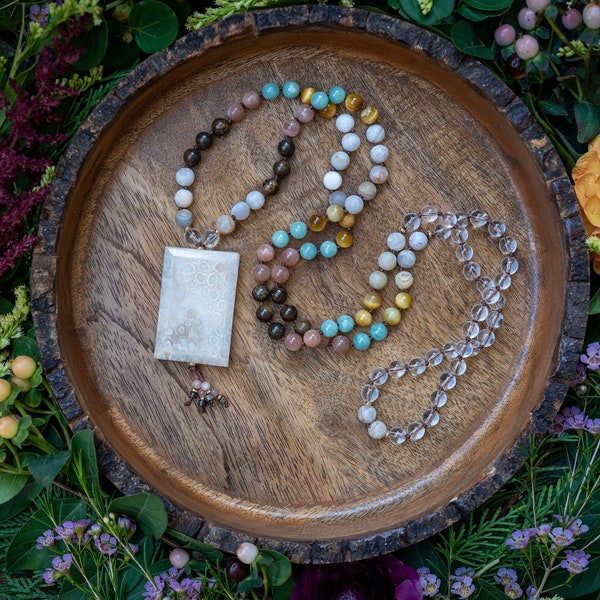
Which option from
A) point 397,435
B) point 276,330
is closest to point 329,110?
point 276,330

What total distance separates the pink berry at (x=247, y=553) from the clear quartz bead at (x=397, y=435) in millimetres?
248

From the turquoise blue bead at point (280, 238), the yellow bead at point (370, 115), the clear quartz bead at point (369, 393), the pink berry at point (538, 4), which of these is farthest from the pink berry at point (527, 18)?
the clear quartz bead at point (369, 393)

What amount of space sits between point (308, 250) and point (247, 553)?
421 millimetres

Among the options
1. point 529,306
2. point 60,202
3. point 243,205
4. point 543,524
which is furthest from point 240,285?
point 543,524

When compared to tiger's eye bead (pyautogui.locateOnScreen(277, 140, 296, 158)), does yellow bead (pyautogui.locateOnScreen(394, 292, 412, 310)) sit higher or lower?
lower

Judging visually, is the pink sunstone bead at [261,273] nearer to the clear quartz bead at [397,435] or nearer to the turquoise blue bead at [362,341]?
the turquoise blue bead at [362,341]

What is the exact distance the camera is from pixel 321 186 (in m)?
0.93

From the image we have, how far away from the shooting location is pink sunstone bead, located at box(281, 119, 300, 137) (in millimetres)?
909

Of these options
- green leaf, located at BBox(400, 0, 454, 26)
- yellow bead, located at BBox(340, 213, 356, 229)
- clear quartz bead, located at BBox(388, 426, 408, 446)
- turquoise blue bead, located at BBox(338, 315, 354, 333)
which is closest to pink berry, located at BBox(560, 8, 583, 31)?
green leaf, located at BBox(400, 0, 454, 26)

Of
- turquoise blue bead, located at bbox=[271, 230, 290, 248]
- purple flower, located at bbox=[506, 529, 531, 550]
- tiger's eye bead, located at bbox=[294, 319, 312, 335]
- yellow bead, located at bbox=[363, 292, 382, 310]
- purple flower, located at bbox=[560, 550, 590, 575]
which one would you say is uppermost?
turquoise blue bead, located at bbox=[271, 230, 290, 248]

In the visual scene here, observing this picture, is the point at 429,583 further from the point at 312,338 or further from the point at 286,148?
the point at 286,148

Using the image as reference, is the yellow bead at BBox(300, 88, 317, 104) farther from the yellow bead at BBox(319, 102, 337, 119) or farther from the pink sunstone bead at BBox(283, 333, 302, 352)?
the pink sunstone bead at BBox(283, 333, 302, 352)

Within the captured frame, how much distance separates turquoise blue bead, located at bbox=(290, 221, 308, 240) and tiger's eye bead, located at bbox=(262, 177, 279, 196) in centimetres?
6

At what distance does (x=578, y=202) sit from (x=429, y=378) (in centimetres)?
32
